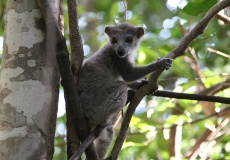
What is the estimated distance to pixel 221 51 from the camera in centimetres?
534

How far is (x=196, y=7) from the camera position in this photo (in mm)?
4559

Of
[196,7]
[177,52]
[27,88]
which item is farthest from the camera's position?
[196,7]

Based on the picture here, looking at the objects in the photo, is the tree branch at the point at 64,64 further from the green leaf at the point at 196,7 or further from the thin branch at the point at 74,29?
the green leaf at the point at 196,7

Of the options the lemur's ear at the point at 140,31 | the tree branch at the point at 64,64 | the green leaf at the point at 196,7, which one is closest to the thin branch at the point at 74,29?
the tree branch at the point at 64,64

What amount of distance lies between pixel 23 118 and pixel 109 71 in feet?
8.35

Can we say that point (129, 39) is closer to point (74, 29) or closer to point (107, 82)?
point (107, 82)

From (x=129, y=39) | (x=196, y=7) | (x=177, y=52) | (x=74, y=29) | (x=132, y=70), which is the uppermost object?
(x=74, y=29)

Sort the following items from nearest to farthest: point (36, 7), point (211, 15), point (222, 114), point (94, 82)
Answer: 1. point (36, 7)
2. point (211, 15)
3. point (94, 82)
4. point (222, 114)

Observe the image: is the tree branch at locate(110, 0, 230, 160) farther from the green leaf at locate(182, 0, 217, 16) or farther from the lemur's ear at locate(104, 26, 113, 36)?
the lemur's ear at locate(104, 26, 113, 36)

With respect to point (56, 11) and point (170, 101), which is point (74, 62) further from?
point (170, 101)

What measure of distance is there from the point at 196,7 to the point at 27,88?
2.23m

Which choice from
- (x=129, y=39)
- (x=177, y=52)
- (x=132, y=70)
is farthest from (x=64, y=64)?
(x=129, y=39)

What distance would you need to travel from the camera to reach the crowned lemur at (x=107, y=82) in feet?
15.8

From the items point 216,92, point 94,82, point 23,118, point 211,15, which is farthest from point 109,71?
point 23,118
